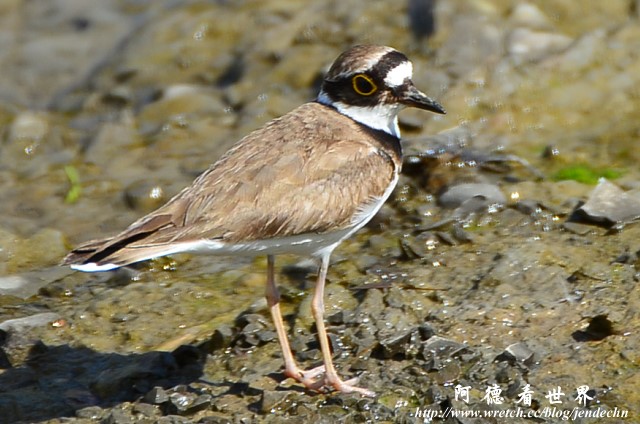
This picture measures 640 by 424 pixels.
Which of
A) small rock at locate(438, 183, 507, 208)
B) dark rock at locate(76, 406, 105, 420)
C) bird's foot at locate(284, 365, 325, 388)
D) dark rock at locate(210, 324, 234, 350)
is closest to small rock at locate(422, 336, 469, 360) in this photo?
bird's foot at locate(284, 365, 325, 388)

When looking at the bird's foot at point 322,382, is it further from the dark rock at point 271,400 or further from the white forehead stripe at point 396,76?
the white forehead stripe at point 396,76

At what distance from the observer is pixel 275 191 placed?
5145 mm

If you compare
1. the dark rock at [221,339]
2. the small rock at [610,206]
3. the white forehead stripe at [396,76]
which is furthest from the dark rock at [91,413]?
the small rock at [610,206]

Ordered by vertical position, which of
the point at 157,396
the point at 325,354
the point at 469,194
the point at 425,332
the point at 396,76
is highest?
the point at 396,76

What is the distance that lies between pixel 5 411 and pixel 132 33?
601 centimetres

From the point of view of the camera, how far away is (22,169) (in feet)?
28.3

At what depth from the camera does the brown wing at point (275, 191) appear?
494 centimetres

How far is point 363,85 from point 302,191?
887 millimetres

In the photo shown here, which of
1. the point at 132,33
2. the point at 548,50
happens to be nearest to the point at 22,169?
the point at 132,33

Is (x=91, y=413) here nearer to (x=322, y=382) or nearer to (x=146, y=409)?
(x=146, y=409)

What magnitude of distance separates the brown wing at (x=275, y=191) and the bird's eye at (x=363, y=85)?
214mm

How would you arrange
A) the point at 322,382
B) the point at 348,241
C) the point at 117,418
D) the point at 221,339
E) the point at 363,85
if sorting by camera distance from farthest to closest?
the point at 348,241, the point at 363,85, the point at 221,339, the point at 322,382, the point at 117,418

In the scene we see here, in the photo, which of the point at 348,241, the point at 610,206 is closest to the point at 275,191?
the point at 348,241

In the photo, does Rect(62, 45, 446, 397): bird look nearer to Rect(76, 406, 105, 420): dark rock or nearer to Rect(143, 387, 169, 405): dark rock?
Rect(143, 387, 169, 405): dark rock
